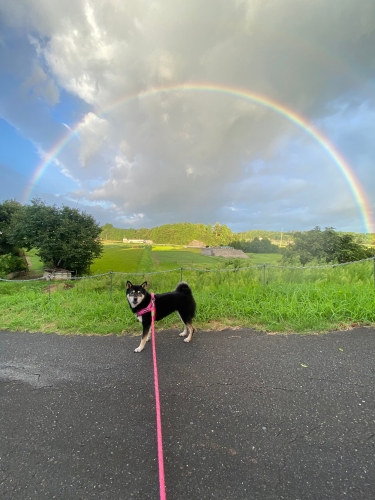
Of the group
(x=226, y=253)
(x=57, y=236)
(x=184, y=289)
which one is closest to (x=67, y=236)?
(x=57, y=236)

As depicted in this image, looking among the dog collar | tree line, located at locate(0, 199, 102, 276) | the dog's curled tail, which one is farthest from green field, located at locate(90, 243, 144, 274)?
the dog collar

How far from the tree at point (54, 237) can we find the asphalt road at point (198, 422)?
56.2ft

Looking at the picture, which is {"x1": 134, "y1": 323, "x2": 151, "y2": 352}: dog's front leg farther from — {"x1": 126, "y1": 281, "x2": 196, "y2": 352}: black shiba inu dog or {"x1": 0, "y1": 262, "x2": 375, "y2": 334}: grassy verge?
{"x1": 0, "y1": 262, "x2": 375, "y2": 334}: grassy verge

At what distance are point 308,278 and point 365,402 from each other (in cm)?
512

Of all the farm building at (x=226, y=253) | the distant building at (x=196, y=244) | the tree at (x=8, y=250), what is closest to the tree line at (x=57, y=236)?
the tree at (x=8, y=250)

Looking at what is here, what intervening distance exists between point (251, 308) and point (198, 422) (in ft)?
10.3

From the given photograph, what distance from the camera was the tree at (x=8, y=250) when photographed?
2175cm

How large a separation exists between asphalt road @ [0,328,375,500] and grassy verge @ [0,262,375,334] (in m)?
0.79

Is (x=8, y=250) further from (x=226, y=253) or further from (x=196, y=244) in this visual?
(x=226, y=253)

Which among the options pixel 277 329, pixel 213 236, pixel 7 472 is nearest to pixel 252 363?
pixel 277 329

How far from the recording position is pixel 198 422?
238 cm

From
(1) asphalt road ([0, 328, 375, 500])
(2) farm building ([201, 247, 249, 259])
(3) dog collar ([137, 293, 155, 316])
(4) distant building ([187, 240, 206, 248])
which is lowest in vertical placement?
(1) asphalt road ([0, 328, 375, 500])

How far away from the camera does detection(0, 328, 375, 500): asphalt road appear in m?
1.79

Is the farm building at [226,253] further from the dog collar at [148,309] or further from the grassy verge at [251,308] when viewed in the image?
the dog collar at [148,309]
